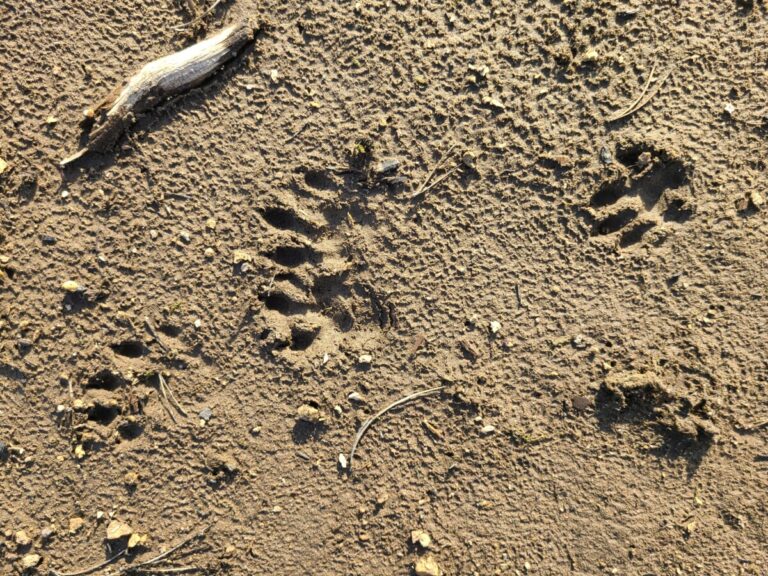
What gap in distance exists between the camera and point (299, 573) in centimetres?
157

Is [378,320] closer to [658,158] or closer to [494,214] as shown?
[494,214]

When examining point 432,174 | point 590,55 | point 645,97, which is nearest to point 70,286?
point 432,174

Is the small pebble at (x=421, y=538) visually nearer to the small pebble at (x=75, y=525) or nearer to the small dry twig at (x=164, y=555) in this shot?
the small dry twig at (x=164, y=555)

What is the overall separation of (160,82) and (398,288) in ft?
3.36

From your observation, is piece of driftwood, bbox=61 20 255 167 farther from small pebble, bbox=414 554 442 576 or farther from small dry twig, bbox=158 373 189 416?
small pebble, bbox=414 554 442 576

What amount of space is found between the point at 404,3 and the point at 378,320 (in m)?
1.05

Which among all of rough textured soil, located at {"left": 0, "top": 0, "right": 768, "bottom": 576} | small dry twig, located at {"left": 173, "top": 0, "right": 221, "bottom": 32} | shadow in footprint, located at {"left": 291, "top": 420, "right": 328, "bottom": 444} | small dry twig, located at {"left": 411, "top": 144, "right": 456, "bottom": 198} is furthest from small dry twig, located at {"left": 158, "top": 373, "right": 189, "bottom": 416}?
small dry twig, located at {"left": 173, "top": 0, "right": 221, "bottom": 32}

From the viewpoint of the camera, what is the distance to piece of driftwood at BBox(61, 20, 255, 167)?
1567mm

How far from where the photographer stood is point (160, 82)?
157 centimetres

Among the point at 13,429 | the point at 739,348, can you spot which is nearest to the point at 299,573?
the point at 13,429

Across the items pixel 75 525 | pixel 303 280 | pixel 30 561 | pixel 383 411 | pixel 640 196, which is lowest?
pixel 30 561

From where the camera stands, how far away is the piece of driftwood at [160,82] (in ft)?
5.14

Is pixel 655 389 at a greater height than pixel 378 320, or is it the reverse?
pixel 655 389

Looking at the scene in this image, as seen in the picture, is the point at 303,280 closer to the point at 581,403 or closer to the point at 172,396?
the point at 172,396
